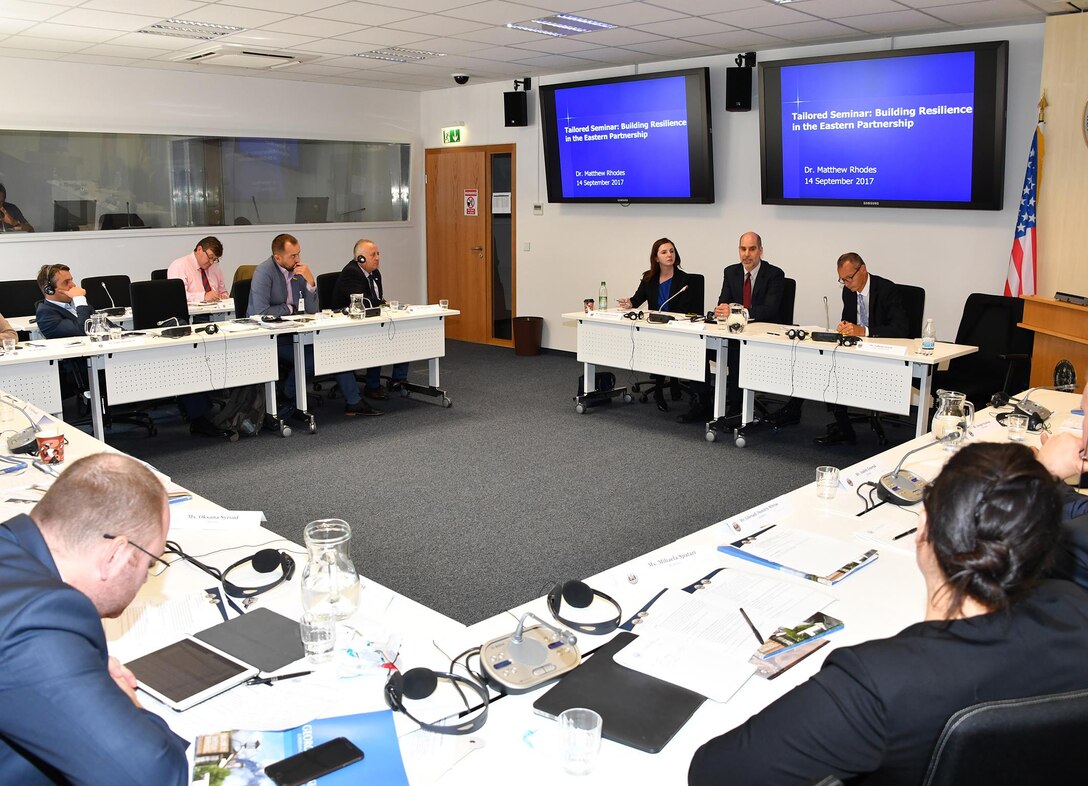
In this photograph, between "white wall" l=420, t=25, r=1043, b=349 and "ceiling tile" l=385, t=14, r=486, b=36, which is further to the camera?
"white wall" l=420, t=25, r=1043, b=349

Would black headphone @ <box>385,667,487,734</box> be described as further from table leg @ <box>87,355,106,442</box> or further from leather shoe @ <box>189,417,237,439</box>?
leather shoe @ <box>189,417,237,439</box>

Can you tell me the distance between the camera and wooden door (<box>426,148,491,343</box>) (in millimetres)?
9805

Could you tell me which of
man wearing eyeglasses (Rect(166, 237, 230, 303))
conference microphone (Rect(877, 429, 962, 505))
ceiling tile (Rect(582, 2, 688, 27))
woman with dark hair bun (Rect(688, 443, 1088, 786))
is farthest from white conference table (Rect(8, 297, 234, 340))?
woman with dark hair bun (Rect(688, 443, 1088, 786))

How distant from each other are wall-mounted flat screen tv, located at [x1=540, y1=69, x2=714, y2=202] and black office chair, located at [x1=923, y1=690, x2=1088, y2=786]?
6.93 metres

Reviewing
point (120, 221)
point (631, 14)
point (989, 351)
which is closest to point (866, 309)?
point (989, 351)

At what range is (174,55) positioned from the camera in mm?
7504

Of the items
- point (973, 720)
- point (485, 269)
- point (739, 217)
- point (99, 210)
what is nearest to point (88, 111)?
point (99, 210)

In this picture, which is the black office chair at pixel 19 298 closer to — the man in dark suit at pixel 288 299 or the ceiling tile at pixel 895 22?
the man in dark suit at pixel 288 299

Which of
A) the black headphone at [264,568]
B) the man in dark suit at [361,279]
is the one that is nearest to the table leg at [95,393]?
the man in dark suit at [361,279]

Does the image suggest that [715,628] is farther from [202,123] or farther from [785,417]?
[202,123]

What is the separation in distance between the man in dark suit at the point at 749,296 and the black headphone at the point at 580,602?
461 centimetres

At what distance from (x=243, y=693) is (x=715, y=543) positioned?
4.22 ft

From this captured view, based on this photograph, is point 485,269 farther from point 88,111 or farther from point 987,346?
point 987,346

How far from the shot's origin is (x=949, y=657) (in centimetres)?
121
